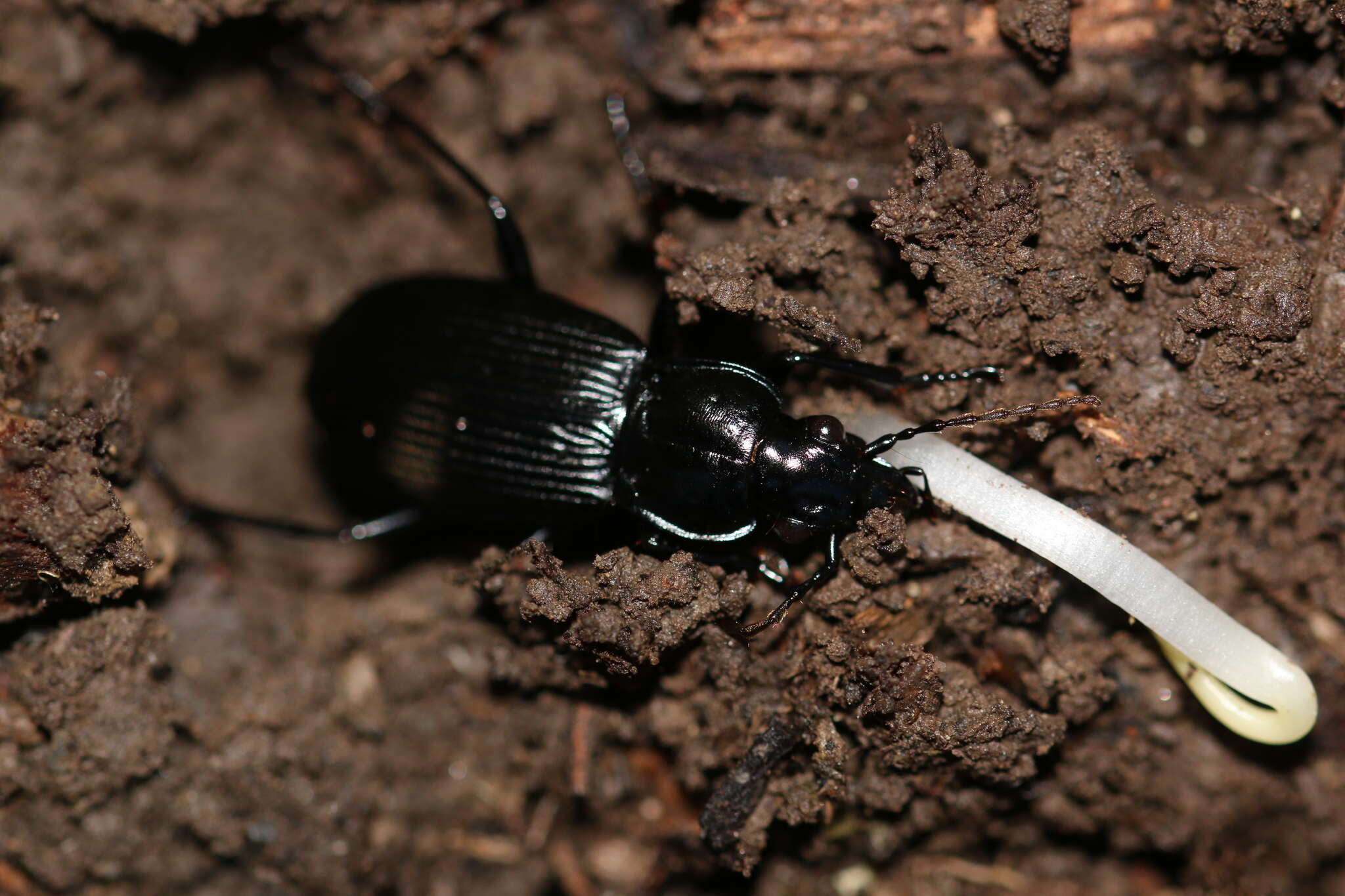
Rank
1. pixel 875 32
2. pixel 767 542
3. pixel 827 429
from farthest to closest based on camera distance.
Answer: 1. pixel 875 32
2. pixel 767 542
3. pixel 827 429

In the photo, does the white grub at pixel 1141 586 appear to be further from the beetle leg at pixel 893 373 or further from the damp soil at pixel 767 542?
the beetle leg at pixel 893 373

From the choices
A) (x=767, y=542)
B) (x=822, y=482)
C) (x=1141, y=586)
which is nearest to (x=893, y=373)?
(x=822, y=482)

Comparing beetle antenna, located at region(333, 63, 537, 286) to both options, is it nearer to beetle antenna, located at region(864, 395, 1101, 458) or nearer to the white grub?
beetle antenna, located at region(864, 395, 1101, 458)

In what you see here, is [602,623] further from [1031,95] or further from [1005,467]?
[1031,95]

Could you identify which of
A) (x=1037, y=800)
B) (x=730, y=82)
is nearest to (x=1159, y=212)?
(x=730, y=82)

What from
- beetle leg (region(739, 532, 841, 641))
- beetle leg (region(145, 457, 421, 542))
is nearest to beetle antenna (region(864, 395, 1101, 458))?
beetle leg (region(739, 532, 841, 641))

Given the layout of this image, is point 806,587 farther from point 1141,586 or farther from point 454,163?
point 454,163

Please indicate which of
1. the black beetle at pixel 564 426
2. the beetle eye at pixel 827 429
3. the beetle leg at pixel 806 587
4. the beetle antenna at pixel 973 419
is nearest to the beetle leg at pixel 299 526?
the black beetle at pixel 564 426
